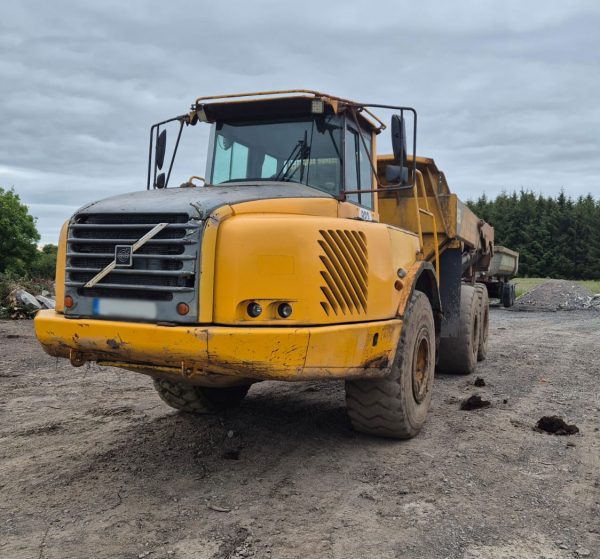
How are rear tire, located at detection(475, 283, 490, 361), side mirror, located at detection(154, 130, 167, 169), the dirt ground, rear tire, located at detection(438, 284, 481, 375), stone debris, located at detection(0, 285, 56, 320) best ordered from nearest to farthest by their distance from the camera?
the dirt ground < side mirror, located at detection(154, 130, 167, 169) < rear tire, located at detection(438, 284, 481, 375) < rear tire, located at detection(475, 283, 490, 361) < stone debris, located at detection(0, 285, 56, 320)

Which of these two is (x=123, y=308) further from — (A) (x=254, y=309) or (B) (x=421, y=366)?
(B) (x=421, y=366)

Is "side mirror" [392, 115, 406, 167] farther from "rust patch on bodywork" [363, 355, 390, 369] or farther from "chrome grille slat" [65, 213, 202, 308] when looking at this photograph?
"chrome grille slat" [65, 213, 202, 308]

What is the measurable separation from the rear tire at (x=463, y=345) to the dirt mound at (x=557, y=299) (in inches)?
648

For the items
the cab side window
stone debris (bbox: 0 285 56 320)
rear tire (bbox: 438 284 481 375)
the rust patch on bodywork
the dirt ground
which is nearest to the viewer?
the dirt ground

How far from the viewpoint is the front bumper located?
3615mm

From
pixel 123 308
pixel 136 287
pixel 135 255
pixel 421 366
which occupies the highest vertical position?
pixel 135 255

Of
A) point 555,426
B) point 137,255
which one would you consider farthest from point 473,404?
point 137,255

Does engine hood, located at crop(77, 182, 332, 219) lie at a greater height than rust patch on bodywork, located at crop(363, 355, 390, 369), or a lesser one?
greater

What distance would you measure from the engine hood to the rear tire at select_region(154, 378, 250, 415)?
6.01 feet

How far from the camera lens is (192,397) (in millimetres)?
5586

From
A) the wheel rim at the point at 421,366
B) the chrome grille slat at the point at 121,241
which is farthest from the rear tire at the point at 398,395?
the chrome grille slat at the point at 121,241

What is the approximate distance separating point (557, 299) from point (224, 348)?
82.9 ft

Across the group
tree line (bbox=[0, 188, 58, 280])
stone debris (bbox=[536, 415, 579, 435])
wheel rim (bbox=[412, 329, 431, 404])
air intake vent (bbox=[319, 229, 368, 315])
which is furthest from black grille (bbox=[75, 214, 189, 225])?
tree line (bbox=[0, 188, 58, 280])

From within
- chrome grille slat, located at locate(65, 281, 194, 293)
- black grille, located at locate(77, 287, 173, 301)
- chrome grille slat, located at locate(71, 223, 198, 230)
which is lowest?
black grille, located at locate(77, 287, 173, 301)
